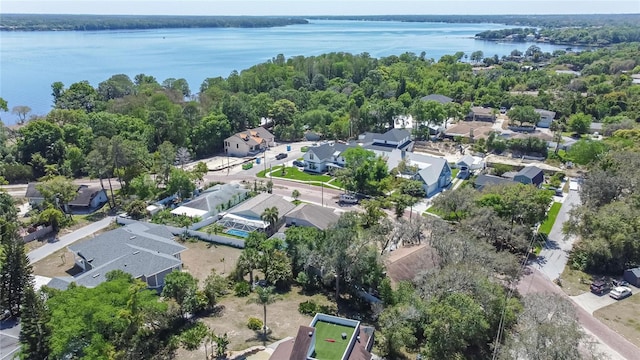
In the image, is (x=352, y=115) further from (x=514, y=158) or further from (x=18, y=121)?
(x=18, y=121)

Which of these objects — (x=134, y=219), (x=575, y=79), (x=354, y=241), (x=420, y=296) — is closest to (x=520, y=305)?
(x=420, y=296)

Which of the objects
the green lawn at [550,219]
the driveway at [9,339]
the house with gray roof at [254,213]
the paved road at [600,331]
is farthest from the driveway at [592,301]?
the driveway at [9,339]

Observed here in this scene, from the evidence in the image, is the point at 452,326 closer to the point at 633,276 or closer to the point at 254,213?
the point at 633,276

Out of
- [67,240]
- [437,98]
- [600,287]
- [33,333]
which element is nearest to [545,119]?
[437,98]

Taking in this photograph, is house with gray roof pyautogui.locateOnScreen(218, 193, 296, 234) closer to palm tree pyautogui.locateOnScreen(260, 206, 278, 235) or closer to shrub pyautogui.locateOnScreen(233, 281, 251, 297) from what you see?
palm tree pyautogui.locateOnScreen(260, 206, 278, 235)

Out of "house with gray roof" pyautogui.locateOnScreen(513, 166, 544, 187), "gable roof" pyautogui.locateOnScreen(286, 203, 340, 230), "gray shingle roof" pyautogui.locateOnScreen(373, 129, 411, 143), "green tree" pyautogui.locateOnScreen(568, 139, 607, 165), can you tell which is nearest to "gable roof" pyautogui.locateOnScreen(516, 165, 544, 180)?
"house with gray roof" pyautogui.locateOnScreen(513, 166, 544, 187)

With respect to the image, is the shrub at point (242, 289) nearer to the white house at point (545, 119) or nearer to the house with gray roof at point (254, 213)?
the house with gray roof at point (254, 213)
